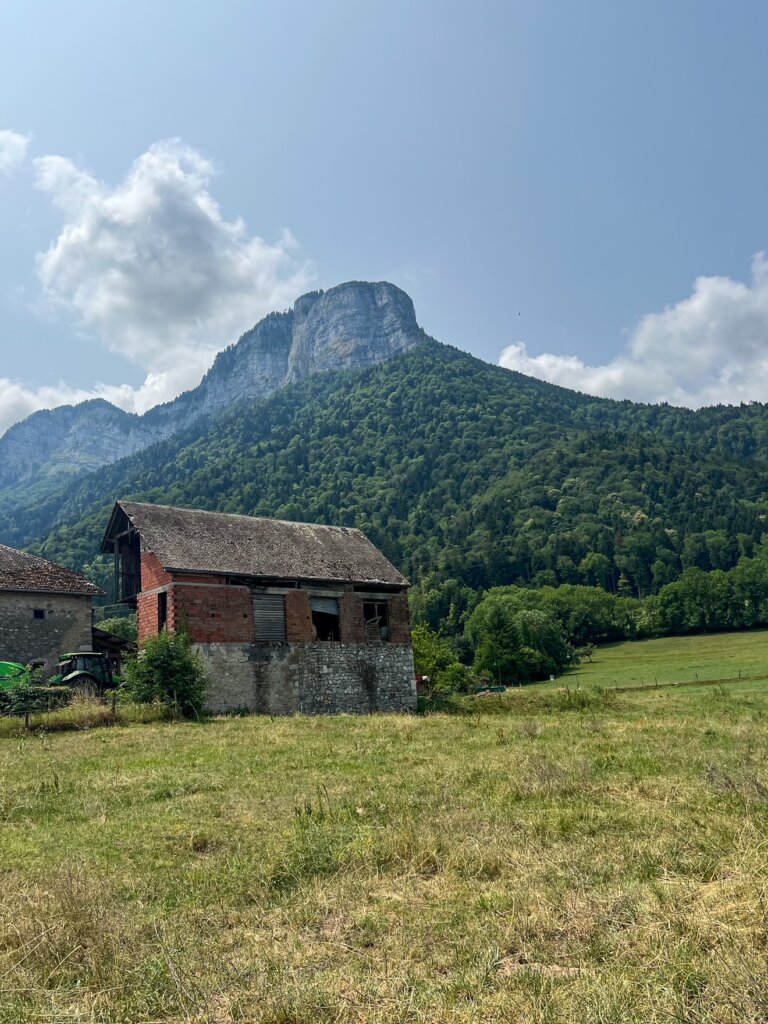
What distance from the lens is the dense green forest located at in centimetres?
12962

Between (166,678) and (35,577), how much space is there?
12070 mm

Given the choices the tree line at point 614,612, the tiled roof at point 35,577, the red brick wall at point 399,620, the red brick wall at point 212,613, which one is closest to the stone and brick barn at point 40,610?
the tiled roof at point 35,577

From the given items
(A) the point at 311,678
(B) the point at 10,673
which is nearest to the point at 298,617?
(A) the point at 311,678

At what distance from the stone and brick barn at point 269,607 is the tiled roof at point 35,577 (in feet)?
7.21

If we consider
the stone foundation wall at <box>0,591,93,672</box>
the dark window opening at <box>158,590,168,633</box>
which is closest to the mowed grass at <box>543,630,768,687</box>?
the dark window opening at <box>158,590,168,633</box>

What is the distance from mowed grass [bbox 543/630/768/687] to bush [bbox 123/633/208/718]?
3904 centimetres

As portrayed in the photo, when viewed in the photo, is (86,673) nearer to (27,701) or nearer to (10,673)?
(10,673)

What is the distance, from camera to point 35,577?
1273 inches

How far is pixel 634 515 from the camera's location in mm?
138375

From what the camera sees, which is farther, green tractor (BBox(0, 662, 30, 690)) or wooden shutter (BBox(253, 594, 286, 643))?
wooden shutter (BBox(253, 594, 286, 643))

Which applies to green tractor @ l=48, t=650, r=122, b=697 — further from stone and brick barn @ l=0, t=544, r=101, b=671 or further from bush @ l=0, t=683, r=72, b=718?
bush @ l=0, t=683, r=72, b=718

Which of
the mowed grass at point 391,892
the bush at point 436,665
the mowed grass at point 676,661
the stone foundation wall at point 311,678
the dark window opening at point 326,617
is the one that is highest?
the dark window opening at point 326,617

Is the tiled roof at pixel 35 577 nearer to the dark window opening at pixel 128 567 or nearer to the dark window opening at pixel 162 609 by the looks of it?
the dark window opening at pixel 128 567

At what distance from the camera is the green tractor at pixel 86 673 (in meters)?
28.8
